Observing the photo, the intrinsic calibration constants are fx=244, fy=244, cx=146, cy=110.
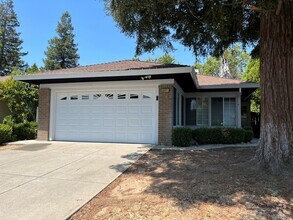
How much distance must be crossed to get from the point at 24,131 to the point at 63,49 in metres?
28.9

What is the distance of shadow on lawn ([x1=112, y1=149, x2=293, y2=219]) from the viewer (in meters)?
4.04

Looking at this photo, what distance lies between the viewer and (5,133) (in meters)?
10.7

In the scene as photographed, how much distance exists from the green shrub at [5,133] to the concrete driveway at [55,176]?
202 centimetres

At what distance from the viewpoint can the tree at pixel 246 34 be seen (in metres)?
5.86

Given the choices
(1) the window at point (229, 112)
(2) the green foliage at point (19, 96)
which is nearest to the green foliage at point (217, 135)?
(1) the window at point (229, 112)

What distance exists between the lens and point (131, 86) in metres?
10.7

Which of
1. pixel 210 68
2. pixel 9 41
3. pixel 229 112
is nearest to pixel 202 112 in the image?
pixel 229 112

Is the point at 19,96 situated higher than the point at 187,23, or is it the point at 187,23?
the point at 187,23

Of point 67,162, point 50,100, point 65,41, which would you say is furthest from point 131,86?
point 65,41

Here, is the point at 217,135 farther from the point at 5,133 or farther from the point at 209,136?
the point at 5,133

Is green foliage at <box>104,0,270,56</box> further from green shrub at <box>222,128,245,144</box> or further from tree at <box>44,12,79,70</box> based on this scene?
tree at <box>44,12,79,70</box>

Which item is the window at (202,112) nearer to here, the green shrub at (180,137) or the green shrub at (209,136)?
the green shrub at (209,136)

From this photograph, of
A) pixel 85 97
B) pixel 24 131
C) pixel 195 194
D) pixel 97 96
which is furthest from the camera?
pixel 24 131

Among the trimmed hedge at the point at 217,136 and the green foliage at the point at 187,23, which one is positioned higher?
the green foliage at the point at 187,23
